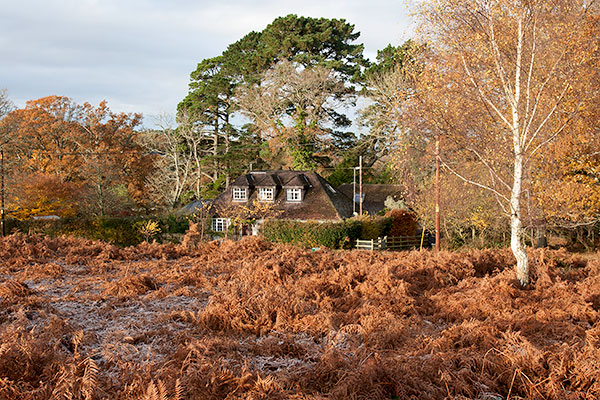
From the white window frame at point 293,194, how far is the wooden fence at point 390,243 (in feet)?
26.7

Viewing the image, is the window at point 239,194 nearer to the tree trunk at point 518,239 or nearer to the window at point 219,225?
the window at point 219,225

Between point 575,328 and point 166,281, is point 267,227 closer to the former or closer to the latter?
point 166,281

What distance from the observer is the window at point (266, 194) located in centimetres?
3453

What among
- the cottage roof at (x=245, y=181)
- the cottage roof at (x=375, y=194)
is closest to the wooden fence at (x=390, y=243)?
the cottage roof at (x=375, y=194)

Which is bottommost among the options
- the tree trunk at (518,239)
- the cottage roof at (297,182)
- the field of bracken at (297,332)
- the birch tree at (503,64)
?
the field of bracken at (297,332)

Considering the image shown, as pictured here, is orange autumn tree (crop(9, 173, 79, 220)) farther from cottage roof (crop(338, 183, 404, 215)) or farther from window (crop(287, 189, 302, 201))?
cottage roof (crop(338, 183, 404, 215))

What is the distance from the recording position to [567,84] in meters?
9.93

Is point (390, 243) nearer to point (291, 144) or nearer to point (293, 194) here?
point (293, 194)

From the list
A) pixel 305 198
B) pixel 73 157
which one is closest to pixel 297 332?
pixel 305 198

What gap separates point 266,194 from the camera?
34.8 meters

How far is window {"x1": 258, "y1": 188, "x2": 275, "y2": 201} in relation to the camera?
34.5 metres

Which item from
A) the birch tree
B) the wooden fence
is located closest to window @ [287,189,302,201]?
the wooden fence

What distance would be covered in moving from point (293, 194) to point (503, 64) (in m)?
23.5

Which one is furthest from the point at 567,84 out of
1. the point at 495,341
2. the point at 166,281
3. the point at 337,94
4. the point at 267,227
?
the point at 337,94
